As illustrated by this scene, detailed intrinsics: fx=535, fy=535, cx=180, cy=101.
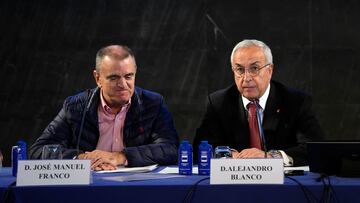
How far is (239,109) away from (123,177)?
132 centimetres

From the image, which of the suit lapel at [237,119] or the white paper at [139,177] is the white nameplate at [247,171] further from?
the suit lapel at [237,119]

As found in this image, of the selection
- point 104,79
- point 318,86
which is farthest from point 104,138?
point 318,86

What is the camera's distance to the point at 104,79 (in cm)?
323

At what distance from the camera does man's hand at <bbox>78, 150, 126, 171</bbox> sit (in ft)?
8.54

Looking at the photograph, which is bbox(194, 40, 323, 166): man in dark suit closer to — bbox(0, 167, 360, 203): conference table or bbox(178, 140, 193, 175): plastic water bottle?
bbox(178, 140, 193, 175): plastic water bottle

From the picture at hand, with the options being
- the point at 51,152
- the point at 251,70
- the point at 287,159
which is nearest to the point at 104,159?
the point at 51,152

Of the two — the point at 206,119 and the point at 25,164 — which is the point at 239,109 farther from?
the point at 25,164

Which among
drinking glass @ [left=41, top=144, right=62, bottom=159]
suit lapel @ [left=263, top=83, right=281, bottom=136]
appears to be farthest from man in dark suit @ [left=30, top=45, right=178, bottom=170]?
drinking glass @ [left=41, top=144, right=62, bottom=159]

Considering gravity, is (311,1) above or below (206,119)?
above
